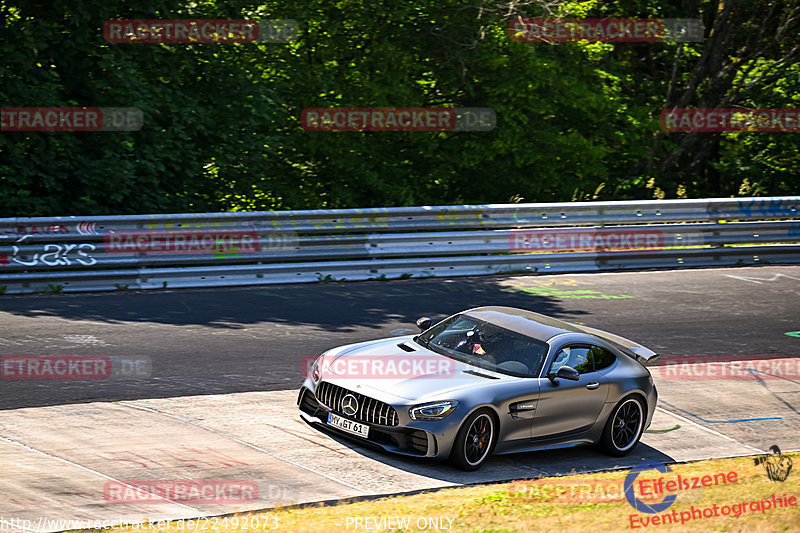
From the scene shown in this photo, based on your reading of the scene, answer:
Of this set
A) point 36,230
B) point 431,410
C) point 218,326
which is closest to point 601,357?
point 431,410

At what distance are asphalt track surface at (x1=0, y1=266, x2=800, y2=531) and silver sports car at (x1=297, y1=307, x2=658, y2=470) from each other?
0.23 metres

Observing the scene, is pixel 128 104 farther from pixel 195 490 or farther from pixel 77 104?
pixel 195 490

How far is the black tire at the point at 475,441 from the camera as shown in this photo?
28.1ft

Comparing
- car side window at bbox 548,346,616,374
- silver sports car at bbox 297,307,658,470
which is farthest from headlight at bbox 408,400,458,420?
car side window at bbox 548,346,616,374

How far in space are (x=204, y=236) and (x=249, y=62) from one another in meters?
4.26

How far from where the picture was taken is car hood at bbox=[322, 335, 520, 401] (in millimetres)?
8805

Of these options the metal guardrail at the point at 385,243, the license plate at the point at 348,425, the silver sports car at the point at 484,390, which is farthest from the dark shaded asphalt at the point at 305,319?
the license plate at the point at 348,425

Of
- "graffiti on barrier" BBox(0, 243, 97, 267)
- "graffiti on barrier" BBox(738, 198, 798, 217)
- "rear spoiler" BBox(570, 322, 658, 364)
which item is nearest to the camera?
"rear spoiler" BBox(570, 322, 658, 364)

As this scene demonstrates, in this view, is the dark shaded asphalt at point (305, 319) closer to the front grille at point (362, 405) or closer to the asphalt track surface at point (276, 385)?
the asphalt track surface at point (276, 385)

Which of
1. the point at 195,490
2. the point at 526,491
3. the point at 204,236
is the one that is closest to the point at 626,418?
the point at 526,491

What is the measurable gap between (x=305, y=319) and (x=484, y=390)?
4726mm

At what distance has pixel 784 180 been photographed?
22.1 m

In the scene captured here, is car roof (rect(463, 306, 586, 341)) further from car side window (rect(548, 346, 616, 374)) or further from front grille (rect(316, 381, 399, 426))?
front grille (rect(316, 381, 399, 426))

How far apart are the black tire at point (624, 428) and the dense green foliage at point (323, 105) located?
8792 millimetres
